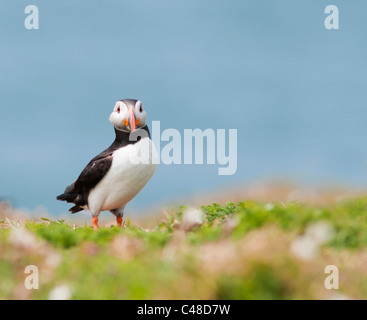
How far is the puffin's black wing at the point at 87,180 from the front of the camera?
997 cm

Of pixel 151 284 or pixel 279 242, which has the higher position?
pixel 279 242

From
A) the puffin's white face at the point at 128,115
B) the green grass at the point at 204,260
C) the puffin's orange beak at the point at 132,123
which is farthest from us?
the puffin's white face at the point at 128,115

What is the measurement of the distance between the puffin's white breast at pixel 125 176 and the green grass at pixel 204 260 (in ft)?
10.6

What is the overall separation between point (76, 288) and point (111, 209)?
6.18 meters

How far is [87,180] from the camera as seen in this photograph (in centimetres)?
1024

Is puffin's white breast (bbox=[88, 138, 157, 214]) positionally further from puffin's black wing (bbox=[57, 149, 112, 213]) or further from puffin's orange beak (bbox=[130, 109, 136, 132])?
puffin's orange beak (bbox=[130, 109, 136, 132])

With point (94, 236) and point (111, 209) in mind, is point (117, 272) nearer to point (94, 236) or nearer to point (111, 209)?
point (94, 236)

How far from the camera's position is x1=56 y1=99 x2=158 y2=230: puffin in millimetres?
9859

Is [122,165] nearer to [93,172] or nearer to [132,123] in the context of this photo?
[93,172]

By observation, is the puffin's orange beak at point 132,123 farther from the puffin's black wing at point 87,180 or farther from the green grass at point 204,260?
the green grass at point 204,260

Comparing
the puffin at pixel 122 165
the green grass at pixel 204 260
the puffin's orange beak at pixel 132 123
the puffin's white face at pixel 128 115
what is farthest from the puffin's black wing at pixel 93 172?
the green grass at pixel 204 260
